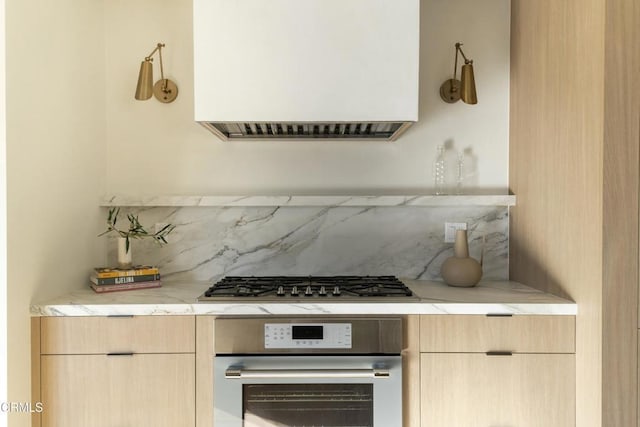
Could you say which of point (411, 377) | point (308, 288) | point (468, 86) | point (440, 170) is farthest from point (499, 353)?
point (468, 86)

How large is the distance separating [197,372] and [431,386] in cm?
81

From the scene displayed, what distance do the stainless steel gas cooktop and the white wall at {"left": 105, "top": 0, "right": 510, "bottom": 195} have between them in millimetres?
422

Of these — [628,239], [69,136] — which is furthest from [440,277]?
[69,136]

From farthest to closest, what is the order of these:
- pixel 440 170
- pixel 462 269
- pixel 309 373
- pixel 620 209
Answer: pixel 440 170
pixel 462 269
pixel 309 373
pixel 620 209

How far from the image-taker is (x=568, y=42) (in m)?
1.75

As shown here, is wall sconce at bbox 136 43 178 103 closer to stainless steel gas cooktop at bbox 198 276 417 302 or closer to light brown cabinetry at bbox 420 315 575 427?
stainless steel gas cooktop at bbox 198 276 417 302

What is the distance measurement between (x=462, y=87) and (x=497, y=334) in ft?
3.63

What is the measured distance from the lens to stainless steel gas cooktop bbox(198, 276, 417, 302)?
5.85 ft

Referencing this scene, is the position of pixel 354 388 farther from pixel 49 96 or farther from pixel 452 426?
pixel 49 96

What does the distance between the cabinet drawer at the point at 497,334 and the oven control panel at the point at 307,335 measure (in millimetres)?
279

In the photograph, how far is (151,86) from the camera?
2211 mm

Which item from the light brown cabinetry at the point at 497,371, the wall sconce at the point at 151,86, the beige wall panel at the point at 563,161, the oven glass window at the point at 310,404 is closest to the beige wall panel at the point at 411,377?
the light brown cabinetry at the point at 497,371

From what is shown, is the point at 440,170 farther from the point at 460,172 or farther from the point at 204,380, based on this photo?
the point at 204,380

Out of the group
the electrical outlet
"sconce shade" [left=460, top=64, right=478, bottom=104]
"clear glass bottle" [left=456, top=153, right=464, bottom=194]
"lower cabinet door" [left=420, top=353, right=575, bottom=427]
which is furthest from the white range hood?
"lower cabinet door" [left=420, top=353, right=575, bottom=427]
